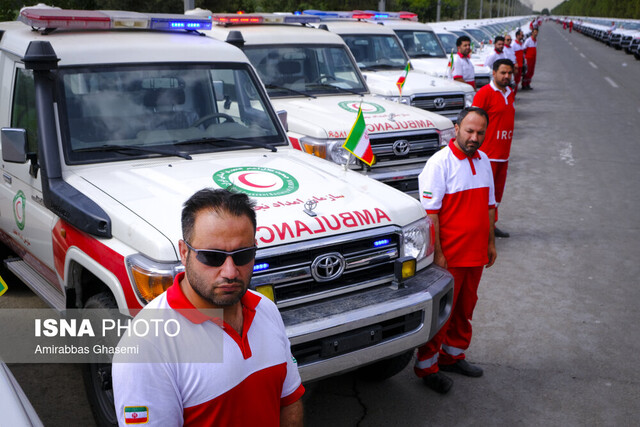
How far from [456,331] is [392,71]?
675 cm

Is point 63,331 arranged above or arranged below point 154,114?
below

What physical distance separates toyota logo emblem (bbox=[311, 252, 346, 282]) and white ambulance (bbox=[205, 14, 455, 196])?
3256 mm

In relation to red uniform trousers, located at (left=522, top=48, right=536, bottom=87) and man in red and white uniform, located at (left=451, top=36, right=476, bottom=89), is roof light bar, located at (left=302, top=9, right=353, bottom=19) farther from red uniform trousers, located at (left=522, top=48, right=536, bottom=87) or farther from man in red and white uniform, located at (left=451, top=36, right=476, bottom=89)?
red uniform trousers, located at (left=522, top=48, right=536, bottom=87)

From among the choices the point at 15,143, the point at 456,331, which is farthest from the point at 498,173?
the point at 15,143

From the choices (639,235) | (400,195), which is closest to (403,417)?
(400,195)

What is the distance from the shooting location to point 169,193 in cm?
373

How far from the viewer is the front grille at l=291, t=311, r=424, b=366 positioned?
3.36 m

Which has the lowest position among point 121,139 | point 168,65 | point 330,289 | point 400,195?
point 330,289

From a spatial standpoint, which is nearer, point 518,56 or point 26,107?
point 26,107

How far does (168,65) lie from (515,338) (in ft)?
10.4

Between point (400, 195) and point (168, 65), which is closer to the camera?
point (400, 195)

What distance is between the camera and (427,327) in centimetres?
378

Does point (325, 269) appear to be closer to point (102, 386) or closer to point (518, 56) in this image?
point (102, 386)

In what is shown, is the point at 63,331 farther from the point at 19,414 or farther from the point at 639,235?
the point at 639,235
